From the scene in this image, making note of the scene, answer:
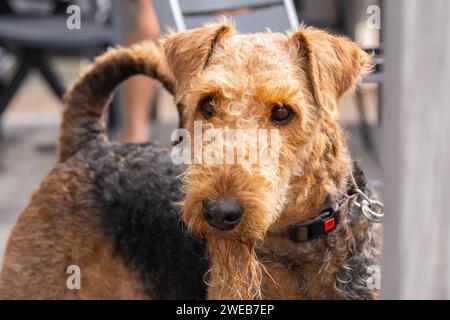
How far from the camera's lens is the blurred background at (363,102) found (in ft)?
4.24

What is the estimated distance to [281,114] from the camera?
6.68ft

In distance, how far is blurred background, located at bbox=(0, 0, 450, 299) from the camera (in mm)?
1292

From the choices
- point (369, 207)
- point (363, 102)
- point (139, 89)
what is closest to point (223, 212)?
point (369, 207)

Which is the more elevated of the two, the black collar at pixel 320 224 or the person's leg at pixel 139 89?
the person's leg at pixel 139 89

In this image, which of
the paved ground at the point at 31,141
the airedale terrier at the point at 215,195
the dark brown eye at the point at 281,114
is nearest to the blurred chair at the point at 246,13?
the airedale terrier at the point at 215,195

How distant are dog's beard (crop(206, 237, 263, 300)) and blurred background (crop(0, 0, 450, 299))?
46 centimetres

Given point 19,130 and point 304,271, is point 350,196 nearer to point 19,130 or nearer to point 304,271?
point 304,271

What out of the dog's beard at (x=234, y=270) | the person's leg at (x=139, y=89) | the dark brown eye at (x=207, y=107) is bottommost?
the dog's beard at (x=234, y=270)

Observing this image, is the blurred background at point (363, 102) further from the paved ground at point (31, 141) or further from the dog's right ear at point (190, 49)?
the dog's right ear at point (190, 49)

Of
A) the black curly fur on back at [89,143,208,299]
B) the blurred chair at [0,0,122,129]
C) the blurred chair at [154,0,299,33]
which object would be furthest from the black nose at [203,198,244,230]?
the blurred chair at [0,0,122,129]

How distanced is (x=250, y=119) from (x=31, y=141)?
500 cm

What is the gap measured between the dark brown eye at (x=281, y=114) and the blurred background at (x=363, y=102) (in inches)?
9.9

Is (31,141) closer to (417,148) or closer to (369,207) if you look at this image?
(369,207)

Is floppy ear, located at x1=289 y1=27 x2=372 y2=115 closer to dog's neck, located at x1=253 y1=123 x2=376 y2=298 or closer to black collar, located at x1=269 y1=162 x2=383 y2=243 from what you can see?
dog's neck, located at x1=253 y1=123 x2=376 y2=298
